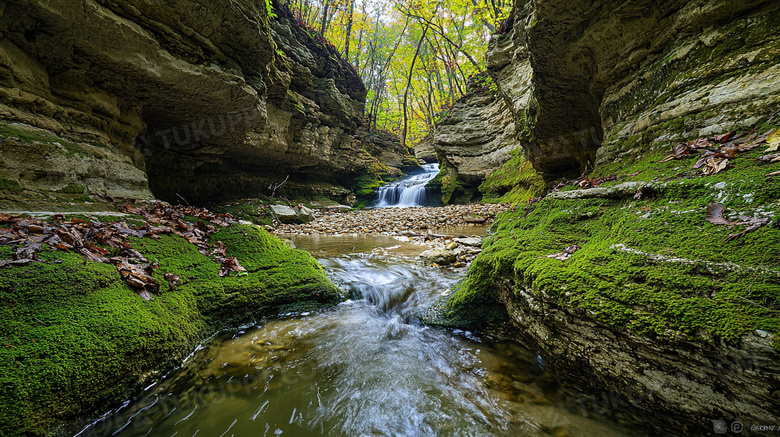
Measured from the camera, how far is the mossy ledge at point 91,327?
56.7 inches

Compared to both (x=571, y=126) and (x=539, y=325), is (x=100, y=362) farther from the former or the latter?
(x=571, y=126)

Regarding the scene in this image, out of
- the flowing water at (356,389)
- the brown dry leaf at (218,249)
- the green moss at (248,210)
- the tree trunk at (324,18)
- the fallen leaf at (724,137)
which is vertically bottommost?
the flowing water at (356,389)

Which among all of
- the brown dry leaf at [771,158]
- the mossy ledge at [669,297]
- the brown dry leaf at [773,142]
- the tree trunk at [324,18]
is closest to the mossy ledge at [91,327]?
the mossy ledge at [669,297]

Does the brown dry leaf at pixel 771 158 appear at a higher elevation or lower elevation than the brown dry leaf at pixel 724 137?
lower

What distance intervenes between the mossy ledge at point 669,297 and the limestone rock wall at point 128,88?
621 centimetres

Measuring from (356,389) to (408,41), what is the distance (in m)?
24.7

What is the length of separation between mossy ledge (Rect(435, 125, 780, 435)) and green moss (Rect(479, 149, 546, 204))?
6639 millimetres

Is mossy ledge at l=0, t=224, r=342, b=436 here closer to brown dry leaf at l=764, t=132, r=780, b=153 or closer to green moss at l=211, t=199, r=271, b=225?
brown dry leaf at l=764, t=132, r=780, b=153

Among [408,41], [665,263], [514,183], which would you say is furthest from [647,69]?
[408,41]

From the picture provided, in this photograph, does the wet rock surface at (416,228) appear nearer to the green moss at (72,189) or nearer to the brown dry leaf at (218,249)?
the brown dry leaf at (218,249)

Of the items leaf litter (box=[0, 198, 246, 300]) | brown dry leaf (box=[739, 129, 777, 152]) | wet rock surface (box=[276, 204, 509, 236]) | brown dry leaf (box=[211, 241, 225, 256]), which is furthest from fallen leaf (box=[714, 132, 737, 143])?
wet rock surface (box=[276, 204, 509, 236])

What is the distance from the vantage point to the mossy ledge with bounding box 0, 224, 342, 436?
1.44 meters

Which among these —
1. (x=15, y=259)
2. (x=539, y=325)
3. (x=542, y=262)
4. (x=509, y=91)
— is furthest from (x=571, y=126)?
(x=15, y=259)

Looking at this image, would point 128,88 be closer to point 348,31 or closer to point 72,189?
point 72,189
